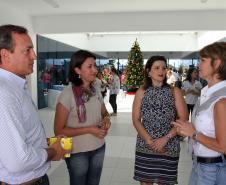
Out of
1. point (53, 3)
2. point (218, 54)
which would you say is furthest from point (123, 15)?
point (218, 54)

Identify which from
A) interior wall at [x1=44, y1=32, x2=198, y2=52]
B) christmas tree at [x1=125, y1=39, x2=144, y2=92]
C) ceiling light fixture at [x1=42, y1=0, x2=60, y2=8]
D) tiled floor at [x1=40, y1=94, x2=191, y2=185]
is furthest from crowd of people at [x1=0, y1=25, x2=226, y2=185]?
interior wall at [x1=44, y1=32, x2=198, y2=52]

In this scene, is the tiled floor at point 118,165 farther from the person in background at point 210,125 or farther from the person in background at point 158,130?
the person in background at point 210,125

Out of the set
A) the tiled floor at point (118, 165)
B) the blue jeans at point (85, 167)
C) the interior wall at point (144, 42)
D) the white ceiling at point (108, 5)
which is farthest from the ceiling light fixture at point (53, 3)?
the interior wall at point (144, 42)

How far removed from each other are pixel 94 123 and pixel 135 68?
1688 centimetres

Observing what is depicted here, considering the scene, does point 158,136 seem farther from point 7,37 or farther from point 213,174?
point 7,37

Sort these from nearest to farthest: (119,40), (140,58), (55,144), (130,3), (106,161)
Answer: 1. (55,144)
2. (106,161)
3. (130,3)
4. (140,58)
5. (119,40)

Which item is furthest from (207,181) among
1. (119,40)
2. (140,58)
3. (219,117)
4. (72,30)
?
(119,40)

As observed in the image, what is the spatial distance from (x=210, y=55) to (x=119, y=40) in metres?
20.2

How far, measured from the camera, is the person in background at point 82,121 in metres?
2.36

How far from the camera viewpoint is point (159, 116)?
261 centimetres

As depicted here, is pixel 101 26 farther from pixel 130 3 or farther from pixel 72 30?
pixel 130 3

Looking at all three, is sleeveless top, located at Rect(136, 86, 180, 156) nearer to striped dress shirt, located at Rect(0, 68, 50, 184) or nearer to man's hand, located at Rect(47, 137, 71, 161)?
man's hand, located at Rect(47, 137, 71, 161)

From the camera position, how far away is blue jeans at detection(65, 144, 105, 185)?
239 cm

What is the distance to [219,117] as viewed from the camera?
69.1 inches
